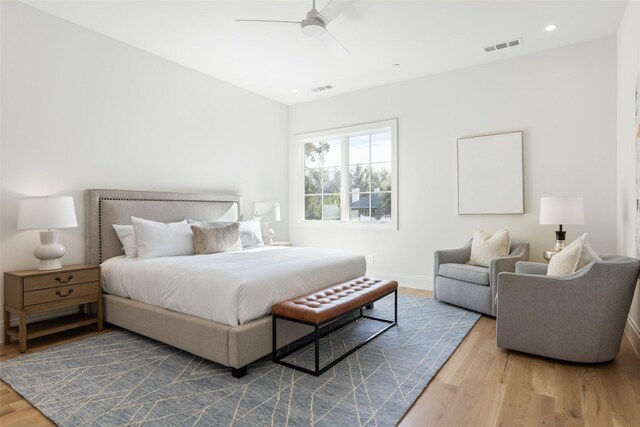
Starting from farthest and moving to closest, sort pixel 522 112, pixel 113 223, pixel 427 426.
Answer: pixel 522 112 → pixel 113 223 → pixel 427 426

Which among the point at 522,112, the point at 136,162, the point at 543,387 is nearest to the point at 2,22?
the point at 136,162

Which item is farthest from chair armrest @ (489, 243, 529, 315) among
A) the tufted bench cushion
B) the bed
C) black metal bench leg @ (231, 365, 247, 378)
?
black metal bench leg @ (231, 365, 247, 378)

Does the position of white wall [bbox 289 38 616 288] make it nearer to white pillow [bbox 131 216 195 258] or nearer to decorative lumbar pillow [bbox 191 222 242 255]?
decorative lumbar pillow [bbox 191 222 242 255]

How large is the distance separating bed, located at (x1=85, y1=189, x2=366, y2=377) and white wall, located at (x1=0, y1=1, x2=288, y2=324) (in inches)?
7.6

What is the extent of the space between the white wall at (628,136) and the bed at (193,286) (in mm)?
2341

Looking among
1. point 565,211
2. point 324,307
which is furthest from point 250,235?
point 565,211

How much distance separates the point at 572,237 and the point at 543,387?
240 centimetres

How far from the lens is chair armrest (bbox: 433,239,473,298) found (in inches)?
165

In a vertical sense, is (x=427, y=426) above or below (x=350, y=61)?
below

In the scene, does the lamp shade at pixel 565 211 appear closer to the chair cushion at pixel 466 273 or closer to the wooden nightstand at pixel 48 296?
the chair cushion at pixel 466 273

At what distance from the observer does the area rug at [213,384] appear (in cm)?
192

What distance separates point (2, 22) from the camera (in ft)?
10.0

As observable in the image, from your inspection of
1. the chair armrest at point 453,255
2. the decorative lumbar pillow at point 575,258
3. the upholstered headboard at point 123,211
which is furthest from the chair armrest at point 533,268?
the upholstered headboard at point 123,211

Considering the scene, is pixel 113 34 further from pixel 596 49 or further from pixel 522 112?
pixel 596 49
